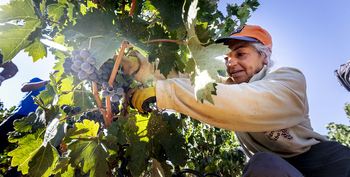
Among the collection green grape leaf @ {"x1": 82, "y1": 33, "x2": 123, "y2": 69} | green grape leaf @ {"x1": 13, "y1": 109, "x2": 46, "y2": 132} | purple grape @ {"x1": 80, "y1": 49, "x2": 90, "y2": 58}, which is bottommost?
green grape leaf @ {"x1": 13, "y1": 109, "x2": 46, "y2": 132}

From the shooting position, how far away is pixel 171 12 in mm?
1185

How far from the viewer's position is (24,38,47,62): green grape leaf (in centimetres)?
120

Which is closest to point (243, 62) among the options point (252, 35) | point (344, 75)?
point (252, 35)

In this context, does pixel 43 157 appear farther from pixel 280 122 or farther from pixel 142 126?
pixel 280 122

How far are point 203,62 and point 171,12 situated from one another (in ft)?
1.62

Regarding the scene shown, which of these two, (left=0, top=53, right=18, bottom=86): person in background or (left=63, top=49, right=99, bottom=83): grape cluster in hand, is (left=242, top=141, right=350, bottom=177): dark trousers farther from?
(left=0, top=53, right=18, bottom=86): person in background

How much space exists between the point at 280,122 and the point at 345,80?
10.3ft

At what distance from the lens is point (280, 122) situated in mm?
1308

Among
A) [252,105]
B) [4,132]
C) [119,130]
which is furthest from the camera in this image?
[4,132]

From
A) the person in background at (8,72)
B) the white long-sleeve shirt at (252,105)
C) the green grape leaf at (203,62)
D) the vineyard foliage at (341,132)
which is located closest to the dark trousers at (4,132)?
the person in background at (8,72)

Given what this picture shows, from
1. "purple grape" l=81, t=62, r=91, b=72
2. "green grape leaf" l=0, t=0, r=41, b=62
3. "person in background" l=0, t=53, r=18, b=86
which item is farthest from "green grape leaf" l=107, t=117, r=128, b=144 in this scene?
"person in background" l=0, t=53, r=18, b=86

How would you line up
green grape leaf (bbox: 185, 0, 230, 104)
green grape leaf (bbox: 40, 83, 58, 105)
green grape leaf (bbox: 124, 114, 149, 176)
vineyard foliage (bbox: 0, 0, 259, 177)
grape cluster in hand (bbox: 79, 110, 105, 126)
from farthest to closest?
grape cluster in hand (bbox: 79, 110, 105, 126)
green grape leaf (bbox: 40, 83, 58, 105)
green grape leaf (bbox: 124, 114, 149, 176)
vineyard foliage (bbox: 0, 0, 259, 177)
green grape leaf (bbox: 185, 0, 230, 104)

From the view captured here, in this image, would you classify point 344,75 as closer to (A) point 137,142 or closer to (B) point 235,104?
(B) point 235,104

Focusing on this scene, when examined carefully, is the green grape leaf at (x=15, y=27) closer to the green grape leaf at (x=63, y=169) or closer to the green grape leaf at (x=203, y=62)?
the green grape leaf at (x=63, y=169)
